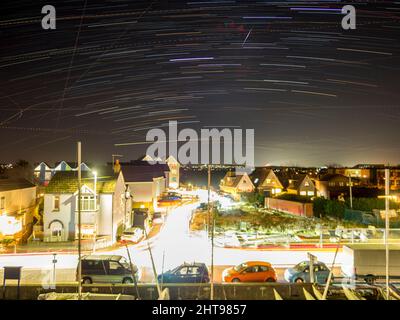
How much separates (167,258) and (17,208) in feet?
42.8

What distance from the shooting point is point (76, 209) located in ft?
61.5

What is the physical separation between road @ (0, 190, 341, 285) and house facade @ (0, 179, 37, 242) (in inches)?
96.4

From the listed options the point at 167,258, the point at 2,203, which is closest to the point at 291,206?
the point at 167,258

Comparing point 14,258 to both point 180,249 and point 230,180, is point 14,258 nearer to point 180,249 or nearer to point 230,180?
point 180,249

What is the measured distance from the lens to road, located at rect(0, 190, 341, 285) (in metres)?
12.2

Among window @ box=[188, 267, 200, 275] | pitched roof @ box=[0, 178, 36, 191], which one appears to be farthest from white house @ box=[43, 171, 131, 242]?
window @ box=[188, 267, 200, 275]

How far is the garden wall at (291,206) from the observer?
85.7 feet

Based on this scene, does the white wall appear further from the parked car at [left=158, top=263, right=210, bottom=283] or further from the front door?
the parked car at [left=158, top=263, right=210, bottom=283]

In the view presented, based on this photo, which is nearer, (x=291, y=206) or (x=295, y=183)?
(x=291, y=206)

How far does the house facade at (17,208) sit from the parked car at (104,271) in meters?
8.19

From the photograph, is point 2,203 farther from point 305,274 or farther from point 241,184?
point 241,184
